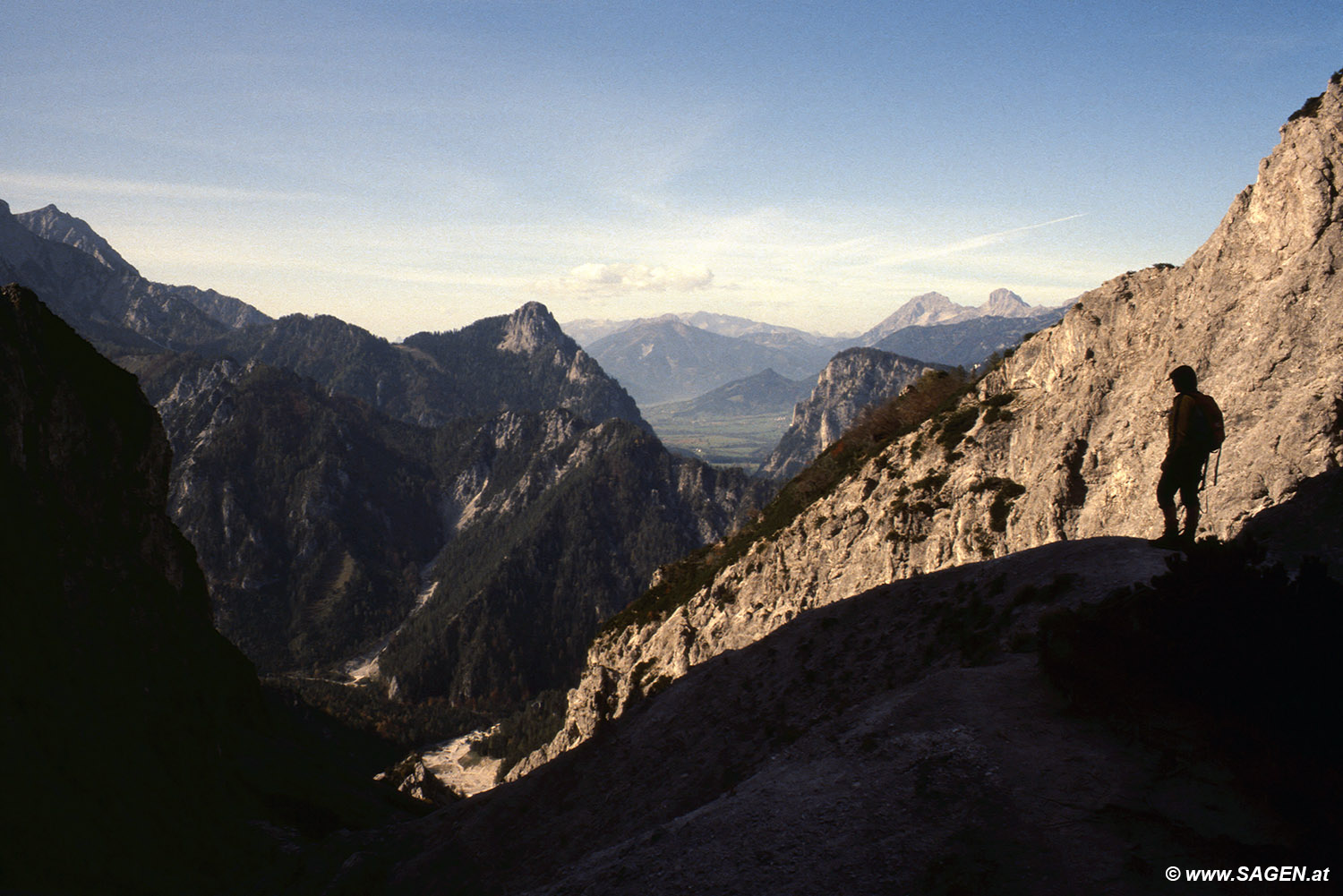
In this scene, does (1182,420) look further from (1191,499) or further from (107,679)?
(107,679)

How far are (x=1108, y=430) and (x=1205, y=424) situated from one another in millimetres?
16102

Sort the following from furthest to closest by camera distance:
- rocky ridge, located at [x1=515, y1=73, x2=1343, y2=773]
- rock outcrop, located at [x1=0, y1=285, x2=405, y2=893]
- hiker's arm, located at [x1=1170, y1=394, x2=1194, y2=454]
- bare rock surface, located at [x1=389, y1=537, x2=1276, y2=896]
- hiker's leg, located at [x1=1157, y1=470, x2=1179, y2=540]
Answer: rock outcrop, located at [x1=0, y1=285, x2=405, y2=893] < rocky ridge, located at [x1=515, y1=73, x2=1343, y2=773] < hiker's leg, located at [x1=1157, y1=470, x2=1179, y2=540] < hiker's arm, located at [x1=1170, y1=394, x2=1194, y2=454] < bare rock surface, located at [x1=389, y1=537, x2=1276, y2=896]

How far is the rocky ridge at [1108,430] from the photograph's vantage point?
21.1m

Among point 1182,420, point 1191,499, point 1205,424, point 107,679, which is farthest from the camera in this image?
point 107,679

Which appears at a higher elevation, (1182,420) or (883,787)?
(1182,420)

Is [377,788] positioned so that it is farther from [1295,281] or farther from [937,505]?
[1295,281]

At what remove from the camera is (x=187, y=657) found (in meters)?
60.6

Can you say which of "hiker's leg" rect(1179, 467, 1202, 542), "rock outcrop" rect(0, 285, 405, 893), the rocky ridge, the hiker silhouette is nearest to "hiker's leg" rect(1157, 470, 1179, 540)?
the hiker silhouette

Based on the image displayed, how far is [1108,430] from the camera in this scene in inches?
1179

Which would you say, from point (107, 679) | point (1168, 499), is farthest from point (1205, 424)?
point (107, 679)

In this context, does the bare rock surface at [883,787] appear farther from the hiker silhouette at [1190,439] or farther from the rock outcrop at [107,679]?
the rock outcrop at [107,679]

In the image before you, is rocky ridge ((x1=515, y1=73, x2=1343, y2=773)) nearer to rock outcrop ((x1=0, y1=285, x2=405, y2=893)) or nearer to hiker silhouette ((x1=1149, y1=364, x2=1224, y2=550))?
hiker silhouette ((x1=1149, y1=364, x2=1224, y2=550))

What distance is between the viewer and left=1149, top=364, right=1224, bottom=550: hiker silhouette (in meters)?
15.5

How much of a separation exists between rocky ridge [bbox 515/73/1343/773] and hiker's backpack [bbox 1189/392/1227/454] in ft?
19.0
